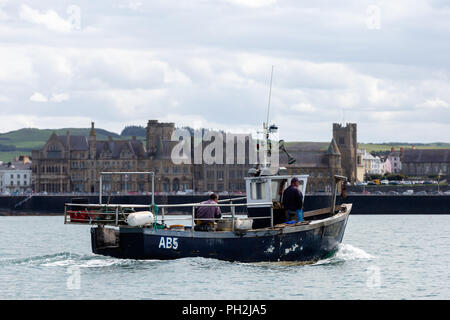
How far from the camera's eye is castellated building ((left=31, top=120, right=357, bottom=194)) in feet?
619

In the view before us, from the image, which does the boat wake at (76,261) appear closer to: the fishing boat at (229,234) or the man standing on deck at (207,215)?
the fishing boat at (229,234)

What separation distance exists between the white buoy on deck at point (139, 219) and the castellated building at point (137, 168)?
486 feet

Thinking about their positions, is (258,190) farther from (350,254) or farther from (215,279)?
(350,254)

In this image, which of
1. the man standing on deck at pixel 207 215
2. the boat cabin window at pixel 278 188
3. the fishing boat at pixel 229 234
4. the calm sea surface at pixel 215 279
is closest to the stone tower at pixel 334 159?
the calm sea surface at pixel 215 279

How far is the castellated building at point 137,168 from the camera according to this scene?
18862cm

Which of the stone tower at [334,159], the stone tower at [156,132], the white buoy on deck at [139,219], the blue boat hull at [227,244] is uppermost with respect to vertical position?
the stone tower at [156,132]

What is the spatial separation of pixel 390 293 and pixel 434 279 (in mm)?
5065

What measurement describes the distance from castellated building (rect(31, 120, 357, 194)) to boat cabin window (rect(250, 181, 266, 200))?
480 ft

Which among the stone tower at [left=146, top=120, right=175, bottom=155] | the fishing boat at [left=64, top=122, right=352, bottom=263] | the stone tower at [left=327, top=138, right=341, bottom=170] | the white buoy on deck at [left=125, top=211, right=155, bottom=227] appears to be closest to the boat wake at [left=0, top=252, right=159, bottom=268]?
the fishing boat at [left=64, top=122, right=352, bottom=263]

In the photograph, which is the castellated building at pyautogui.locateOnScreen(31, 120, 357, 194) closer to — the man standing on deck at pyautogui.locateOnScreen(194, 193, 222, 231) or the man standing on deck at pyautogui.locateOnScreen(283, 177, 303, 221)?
the man standing on deck at pyautogui.locateOnScreen(194, 193, 222, 231)
